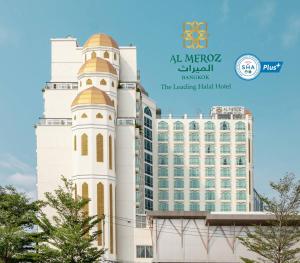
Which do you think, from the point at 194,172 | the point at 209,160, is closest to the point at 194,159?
the point at 194,172

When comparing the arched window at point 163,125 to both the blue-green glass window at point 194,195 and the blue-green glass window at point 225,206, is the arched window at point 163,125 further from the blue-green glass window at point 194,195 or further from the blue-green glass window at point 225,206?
the blue-green glass window at point 225,206

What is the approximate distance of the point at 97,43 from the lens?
4466 inches

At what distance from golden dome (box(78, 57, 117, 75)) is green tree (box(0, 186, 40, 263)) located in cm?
3614

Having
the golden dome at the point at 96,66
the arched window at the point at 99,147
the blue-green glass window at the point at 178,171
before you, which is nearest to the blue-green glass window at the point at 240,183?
the blue-green glass window at the point at 178,171

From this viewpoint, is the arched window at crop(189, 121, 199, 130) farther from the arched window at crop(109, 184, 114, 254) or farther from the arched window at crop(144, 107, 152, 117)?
the arched window at crop(109, 184, 114, 254)

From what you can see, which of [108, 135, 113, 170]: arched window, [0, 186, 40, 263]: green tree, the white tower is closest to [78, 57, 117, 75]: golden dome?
the white tower

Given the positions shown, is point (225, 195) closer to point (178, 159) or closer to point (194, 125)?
point (178, 159)

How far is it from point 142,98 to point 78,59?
1697 centimetres

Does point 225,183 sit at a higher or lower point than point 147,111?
lower

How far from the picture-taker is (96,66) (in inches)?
4291

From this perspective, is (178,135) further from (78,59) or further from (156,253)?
(156,253)

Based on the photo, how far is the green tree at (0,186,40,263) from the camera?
7044 centimetres

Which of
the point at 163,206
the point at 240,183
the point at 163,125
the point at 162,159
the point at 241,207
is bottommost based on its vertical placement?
the point at 241,207

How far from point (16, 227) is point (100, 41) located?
1893 inches
